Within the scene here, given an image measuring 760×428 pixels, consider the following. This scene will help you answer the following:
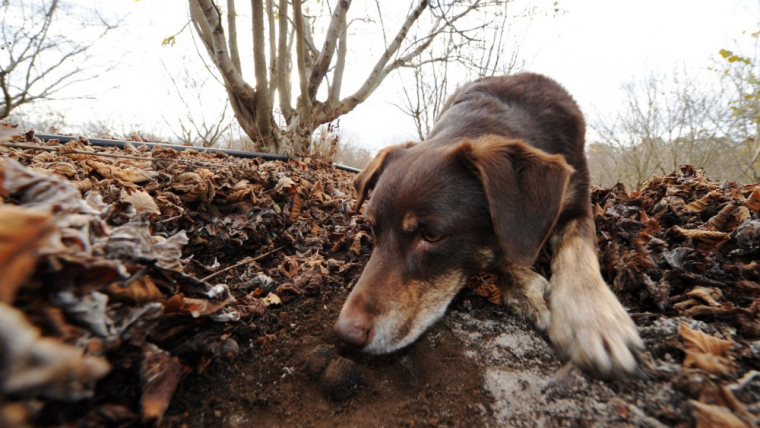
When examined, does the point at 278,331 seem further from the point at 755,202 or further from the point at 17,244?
the point at 755,202

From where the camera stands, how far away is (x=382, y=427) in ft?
4.06

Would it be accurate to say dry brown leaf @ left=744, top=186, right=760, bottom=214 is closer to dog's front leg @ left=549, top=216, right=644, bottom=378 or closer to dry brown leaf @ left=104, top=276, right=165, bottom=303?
dog's front leg @ left=549, top=216, right=644, bottom=378

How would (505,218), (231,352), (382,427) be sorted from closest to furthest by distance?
(382,427) → (231,352) → (505,218)

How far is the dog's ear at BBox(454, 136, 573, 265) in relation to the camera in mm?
1851

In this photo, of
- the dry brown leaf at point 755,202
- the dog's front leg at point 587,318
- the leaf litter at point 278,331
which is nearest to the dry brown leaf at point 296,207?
the leaf litter at point 278,331

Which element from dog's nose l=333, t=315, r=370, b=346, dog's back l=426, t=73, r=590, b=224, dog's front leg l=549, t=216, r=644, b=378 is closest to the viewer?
dog's front leg l=549, t=216, r=644, b=378

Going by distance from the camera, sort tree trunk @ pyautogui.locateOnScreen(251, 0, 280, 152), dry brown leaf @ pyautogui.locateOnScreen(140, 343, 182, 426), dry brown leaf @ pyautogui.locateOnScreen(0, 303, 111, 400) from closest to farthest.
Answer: dry brown leaf @ pyautogui.locateOnScreen(0, 303, 111, 400) < dry brown leaf @ pyautogui.locateOnScreen(140, 343, 182, 426) < tree trunk @ pyautogui.locateOnScreen(251, 0, 280, 152)

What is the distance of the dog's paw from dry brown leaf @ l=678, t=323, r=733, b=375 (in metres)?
0.18

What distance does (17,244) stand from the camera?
690mm

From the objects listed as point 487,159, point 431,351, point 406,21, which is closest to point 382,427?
point 431,351

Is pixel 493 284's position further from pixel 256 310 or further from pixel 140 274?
pixel 140 274

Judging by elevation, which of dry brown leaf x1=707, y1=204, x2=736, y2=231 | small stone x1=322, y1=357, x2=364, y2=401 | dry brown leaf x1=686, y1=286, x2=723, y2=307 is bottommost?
small stone x1=322, y1=357, x2=364, y2=401

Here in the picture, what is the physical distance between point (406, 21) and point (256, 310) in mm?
8004

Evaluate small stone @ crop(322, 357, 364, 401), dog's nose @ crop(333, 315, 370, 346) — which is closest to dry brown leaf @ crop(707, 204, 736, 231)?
dog's nose @ crop(333, 315, 370, 346)
